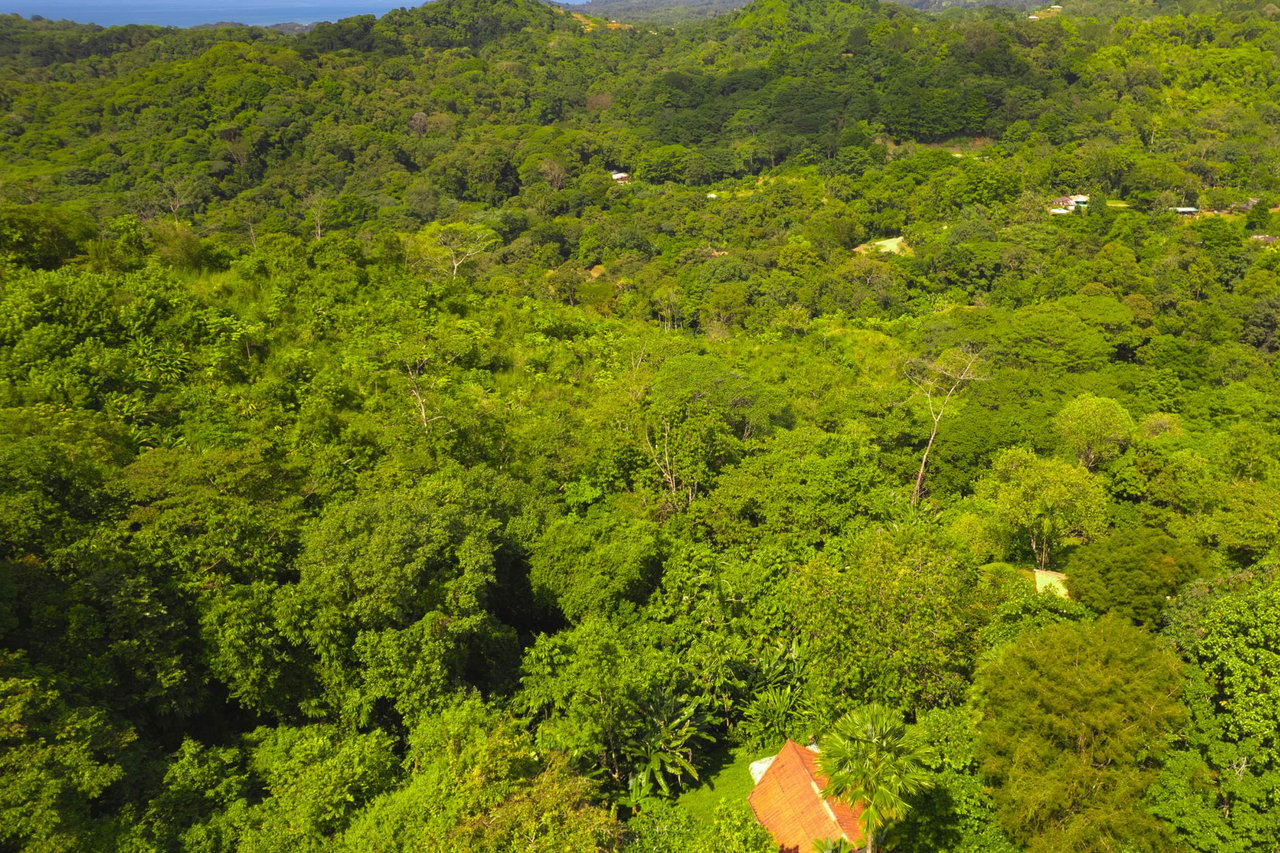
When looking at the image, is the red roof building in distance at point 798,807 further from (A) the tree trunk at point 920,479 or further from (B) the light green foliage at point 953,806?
(A) the tree trunk at point 920,479

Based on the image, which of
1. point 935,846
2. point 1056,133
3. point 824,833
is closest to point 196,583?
point 824,833

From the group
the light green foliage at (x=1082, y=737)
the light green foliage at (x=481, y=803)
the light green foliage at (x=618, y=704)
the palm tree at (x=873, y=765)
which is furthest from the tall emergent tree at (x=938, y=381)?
the light green foliage at (x=481, y=803)

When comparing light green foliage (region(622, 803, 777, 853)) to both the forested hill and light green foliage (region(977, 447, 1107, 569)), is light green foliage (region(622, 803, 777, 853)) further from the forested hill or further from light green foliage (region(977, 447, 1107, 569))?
light green foliage (region(977, 447, 1107, 569))

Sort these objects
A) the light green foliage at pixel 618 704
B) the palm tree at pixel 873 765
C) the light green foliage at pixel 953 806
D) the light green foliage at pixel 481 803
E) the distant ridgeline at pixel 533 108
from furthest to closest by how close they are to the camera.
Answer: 1. the distant ridgeline at pixel 533 108
2. the light green foliage at pixel 618 704
3. the light green foliage at pixel 953 806
4. the palm tree at pixel 873 765
5. the light green foliage at pixel 481 803

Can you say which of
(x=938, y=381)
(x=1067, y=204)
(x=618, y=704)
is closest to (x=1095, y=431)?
(x=938, y=381)

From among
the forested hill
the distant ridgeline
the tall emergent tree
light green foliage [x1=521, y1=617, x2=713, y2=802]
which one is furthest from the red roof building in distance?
the distant ridgeline
